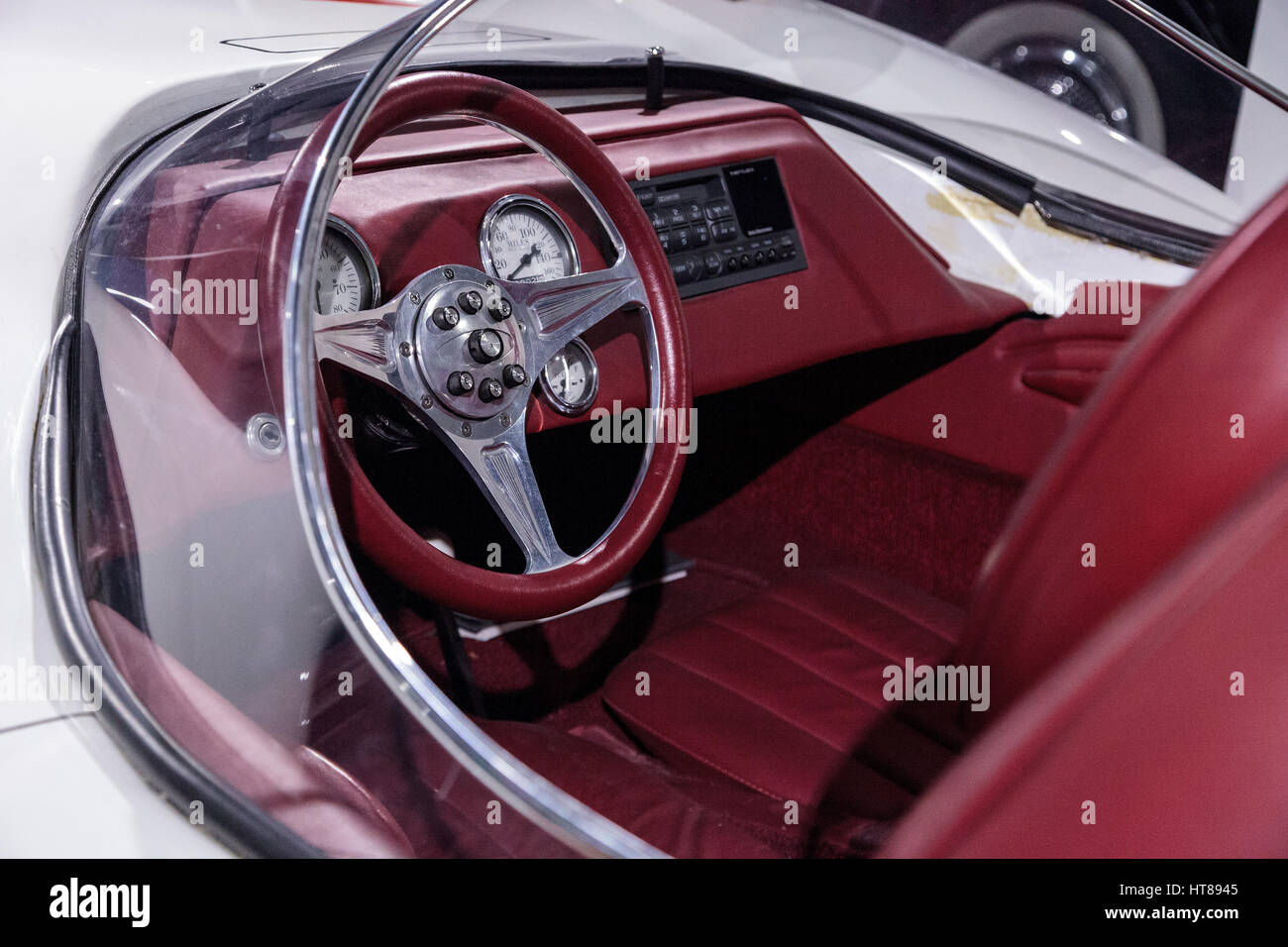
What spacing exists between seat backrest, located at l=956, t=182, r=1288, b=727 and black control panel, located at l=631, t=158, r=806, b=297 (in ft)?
2.59

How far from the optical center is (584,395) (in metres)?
1.18

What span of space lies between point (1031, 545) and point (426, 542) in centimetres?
48

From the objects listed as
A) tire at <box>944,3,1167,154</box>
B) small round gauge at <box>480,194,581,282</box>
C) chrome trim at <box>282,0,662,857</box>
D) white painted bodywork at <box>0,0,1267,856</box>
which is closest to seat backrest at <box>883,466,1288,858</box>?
chrome trim at <box>282,0,662,857</box>

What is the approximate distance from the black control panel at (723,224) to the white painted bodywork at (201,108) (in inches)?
10.2

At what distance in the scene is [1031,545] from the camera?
0.66 m

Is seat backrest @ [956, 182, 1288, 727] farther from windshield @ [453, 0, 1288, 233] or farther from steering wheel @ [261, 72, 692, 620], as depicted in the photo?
windshield @ [453, 0, 1288, 233]

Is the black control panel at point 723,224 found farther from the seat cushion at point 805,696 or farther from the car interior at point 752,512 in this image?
the seat cushion at point 805,696

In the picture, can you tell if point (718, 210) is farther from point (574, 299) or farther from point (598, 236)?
point (574, 299)

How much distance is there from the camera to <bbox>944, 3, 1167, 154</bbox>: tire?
2.91 meters

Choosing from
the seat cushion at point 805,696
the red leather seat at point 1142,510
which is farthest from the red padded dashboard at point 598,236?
the red leather seat at point 1142,510

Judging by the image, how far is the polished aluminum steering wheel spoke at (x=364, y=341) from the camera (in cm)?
89

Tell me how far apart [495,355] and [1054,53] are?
9.51ft

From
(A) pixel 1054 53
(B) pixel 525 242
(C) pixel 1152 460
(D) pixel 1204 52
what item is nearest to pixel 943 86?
(D) pixel 1204 52

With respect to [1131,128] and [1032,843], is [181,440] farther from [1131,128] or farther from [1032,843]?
[1131,128]
